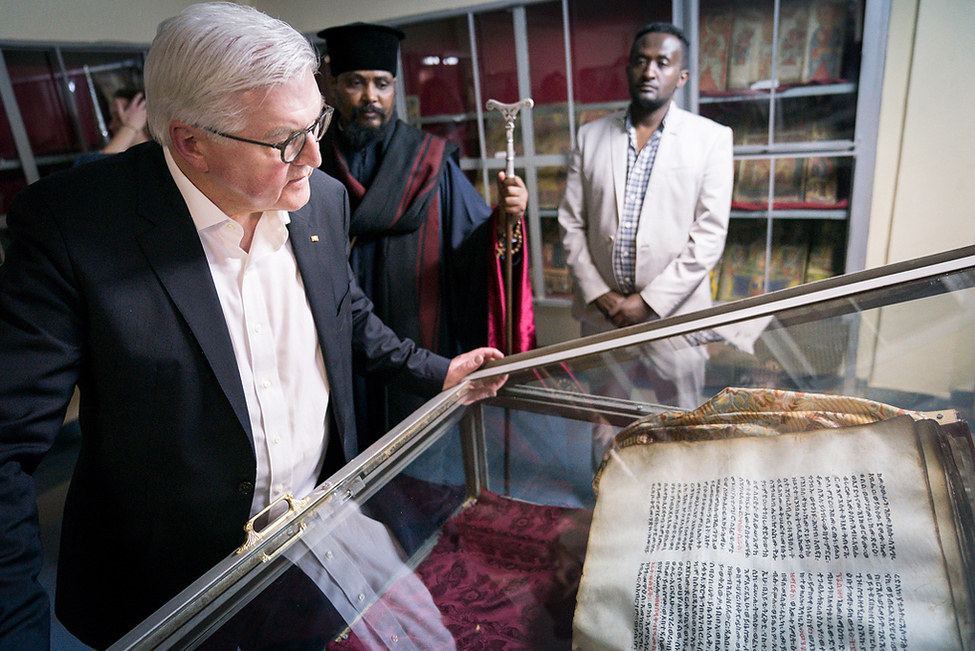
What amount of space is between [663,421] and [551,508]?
25cm

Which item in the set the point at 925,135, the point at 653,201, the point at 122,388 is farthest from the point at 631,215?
the point at 122,388

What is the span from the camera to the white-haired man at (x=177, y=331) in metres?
0.96

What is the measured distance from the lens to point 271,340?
1188mm

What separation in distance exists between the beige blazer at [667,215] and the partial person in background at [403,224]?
52 centimetres

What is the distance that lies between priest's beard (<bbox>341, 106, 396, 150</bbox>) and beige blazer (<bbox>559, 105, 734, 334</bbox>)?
91 centimetres

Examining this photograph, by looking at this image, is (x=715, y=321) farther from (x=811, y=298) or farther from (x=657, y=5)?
(x=657, y=5)

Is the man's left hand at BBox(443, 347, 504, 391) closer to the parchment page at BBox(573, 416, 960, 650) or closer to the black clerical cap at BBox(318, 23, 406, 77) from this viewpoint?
the parchment page at BBox(573, 416, 960, 650)

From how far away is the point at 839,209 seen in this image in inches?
117

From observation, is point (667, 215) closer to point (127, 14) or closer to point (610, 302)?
point (610, 302)

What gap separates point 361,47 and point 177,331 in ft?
5.12

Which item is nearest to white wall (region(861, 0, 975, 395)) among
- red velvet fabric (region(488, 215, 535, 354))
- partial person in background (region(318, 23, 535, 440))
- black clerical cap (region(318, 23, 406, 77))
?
red velvet fabric (region(488, 215, 535, 354))

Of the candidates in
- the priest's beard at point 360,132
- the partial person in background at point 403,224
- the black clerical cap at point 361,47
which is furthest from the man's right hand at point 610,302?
the black clerical cap at point 361,47

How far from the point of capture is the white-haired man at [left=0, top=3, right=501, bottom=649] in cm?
96

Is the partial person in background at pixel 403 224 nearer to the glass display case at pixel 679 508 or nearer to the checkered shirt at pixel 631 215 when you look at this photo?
the checkered shirt at pixel 631 215
